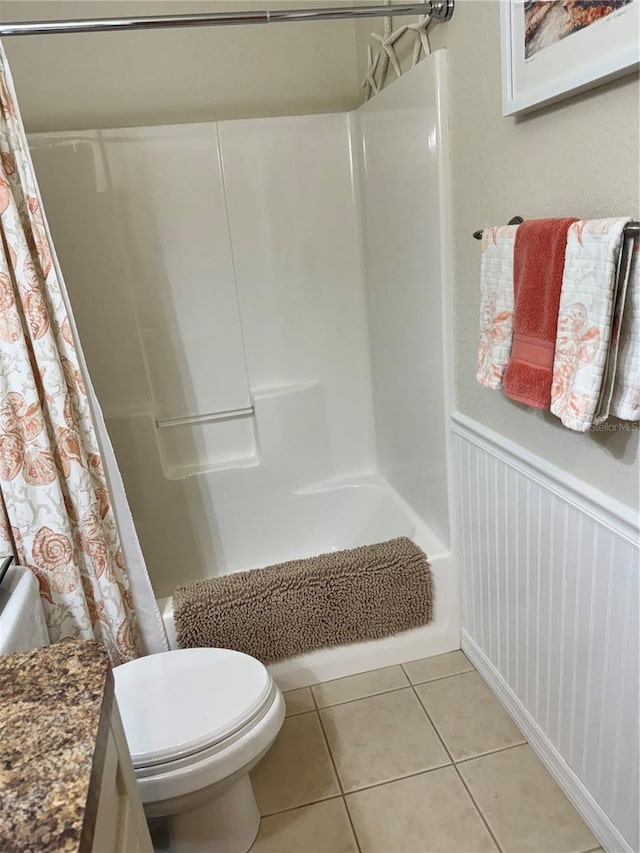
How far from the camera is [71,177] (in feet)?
6.77

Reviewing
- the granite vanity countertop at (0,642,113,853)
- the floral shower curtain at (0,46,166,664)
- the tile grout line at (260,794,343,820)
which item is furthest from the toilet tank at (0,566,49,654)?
the tile grout line at (260,794,343,820)

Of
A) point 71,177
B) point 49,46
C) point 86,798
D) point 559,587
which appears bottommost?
point 559,587

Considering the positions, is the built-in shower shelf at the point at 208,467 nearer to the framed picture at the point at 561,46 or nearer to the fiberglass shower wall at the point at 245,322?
the fiberglass shower wall at the point at 245,322

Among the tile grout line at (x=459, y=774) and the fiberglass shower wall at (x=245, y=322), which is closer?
the tile grout line at (x=459, y=774)

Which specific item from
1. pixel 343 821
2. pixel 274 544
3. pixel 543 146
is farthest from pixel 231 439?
pixel 543 146

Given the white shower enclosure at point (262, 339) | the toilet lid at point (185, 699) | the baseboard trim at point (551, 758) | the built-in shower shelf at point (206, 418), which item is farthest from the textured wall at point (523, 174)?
the built-in shower shelf at point (206, 418)

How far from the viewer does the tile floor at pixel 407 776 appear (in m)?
1.40

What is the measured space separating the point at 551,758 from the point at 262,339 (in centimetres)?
161

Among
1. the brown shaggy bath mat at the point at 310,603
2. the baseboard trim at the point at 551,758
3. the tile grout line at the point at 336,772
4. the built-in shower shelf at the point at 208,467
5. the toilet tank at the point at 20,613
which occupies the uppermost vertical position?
the toilet tank at the point at 20,613

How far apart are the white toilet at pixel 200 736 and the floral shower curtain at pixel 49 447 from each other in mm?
231

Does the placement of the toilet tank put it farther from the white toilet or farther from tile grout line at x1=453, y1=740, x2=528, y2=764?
tile grout line at x1=453, y1=740, x2=528, y2=764

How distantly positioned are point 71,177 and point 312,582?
1536 millimetres

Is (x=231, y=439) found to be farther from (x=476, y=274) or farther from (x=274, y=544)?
(x=476, y=274)

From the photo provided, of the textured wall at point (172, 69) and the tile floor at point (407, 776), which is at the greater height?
the textured wall at point (172, 69)
